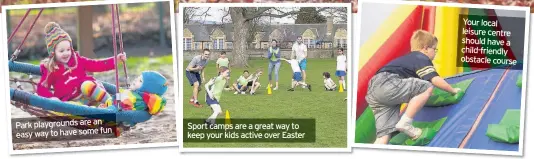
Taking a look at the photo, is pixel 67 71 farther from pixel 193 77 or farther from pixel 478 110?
pixel 478 110

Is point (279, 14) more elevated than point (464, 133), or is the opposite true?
point (279, 14)

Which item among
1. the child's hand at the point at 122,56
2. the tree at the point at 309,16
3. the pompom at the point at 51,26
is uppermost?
the tree at the point at 309,16

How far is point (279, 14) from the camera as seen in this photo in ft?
18.3

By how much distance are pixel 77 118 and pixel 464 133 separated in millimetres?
2269

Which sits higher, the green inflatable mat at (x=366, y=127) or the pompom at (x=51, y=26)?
the pompom at (x=51, y=26)

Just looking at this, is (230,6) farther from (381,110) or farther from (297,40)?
(381,110)

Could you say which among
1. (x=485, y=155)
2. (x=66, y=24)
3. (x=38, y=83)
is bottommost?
(x=485, y=155)

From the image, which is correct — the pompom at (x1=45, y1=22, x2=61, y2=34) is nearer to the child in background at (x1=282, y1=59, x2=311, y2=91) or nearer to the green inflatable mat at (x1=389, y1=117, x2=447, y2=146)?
the child in background at (x1=282, y1=59, x2=311, y2=91)

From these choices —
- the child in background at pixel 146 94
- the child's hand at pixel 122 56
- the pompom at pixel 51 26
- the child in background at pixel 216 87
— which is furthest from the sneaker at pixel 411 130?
the pompom at pixel 51 26

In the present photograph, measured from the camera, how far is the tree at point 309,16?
18.3ft

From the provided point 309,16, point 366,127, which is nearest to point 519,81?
point 366,127

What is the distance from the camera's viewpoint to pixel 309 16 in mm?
5586

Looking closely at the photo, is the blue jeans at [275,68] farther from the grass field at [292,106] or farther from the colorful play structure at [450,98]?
the colorful play structure at [450,98]

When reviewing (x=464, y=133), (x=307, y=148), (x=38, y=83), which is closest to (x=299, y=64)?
(x=307, y=148)
